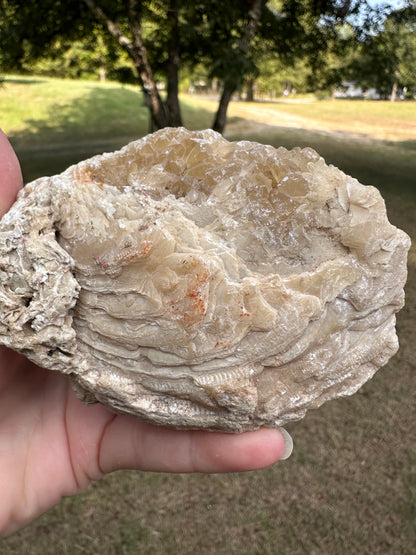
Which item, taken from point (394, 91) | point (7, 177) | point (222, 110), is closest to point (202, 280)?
point (7, 177)

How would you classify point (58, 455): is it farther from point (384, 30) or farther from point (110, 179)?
point (384, 30)

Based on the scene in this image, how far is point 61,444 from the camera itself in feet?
8.38

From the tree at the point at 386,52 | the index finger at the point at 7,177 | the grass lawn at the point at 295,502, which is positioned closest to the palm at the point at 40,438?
the index finger at the point at 7,177

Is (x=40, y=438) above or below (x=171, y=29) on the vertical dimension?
below

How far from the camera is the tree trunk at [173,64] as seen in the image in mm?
8312

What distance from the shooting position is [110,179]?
2170mm

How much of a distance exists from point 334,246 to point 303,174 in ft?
1.09

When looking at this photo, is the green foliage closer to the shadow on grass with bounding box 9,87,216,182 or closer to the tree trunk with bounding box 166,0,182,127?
the tree trunk with bounding box 166,0,182,127

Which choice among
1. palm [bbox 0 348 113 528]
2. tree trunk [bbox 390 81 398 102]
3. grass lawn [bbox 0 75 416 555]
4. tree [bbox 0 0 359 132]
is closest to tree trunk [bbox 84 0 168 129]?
tree [bbox 0 0 359 132]

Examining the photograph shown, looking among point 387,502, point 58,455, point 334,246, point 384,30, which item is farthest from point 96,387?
point 384,30

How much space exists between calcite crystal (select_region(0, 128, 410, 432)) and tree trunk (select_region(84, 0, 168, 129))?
6.58m

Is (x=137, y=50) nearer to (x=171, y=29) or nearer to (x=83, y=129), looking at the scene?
(x=171, y=29)

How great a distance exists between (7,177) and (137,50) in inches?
266

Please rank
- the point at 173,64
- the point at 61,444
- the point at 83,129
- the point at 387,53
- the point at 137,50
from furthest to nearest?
the point at 83,129, the point at 387,53, the point at 173,64, the point at 137,50, the point at 61,444
